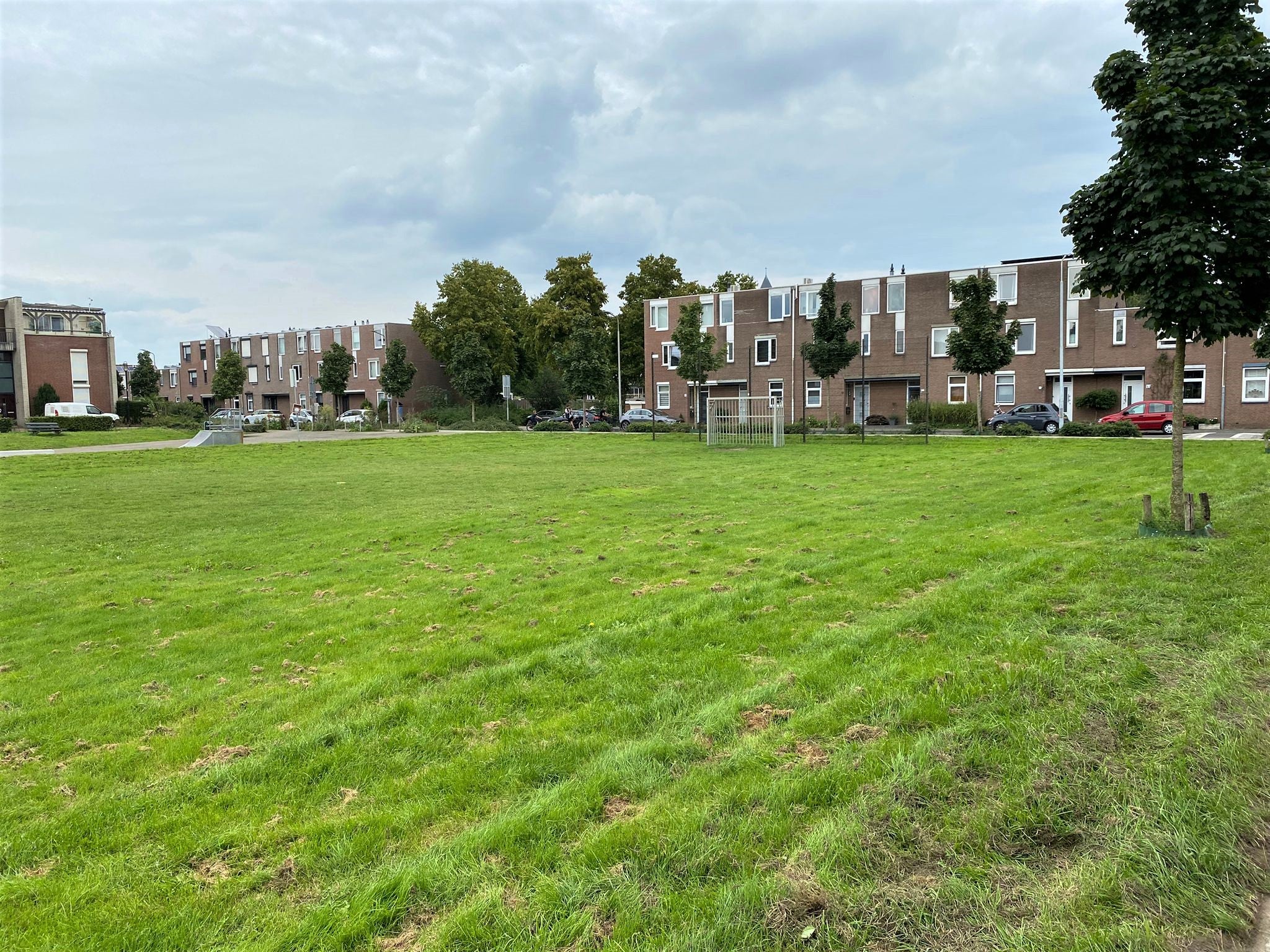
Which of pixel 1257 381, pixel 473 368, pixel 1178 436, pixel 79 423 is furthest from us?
pixel 473 368

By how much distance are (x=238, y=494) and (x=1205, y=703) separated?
1677 centimetres

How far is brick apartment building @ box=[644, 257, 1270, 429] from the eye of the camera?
39.0 meters

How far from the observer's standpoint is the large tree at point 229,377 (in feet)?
232

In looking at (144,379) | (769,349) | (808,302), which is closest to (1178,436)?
(808,302)

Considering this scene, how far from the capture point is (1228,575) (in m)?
6.93

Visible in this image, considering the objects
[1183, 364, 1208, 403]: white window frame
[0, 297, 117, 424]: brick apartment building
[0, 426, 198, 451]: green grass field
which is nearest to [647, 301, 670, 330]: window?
[0, 426, 198, 451]: green grass field

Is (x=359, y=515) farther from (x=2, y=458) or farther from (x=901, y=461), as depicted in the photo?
(x=2, y=458)

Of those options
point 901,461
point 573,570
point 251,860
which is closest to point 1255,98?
point 573,570

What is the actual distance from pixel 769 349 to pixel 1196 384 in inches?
932

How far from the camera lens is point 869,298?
48375mm

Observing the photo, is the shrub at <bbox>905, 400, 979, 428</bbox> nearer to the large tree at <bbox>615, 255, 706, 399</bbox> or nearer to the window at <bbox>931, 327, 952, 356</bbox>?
the window at <bbox>931, 327, 952, 356</bbox>

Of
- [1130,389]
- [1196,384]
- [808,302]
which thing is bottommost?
[1130,389]

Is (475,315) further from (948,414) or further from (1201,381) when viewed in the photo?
(1201,381)

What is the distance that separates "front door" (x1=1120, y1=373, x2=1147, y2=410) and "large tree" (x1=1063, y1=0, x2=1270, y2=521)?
37.6 meters
